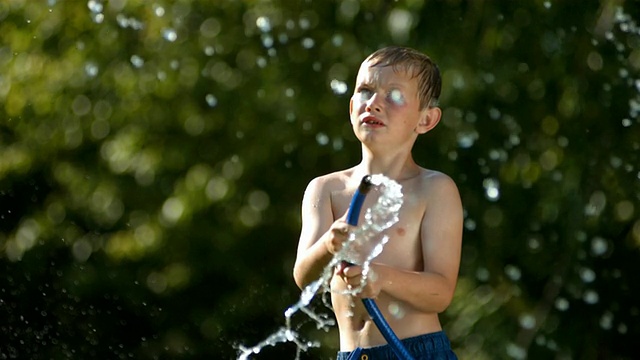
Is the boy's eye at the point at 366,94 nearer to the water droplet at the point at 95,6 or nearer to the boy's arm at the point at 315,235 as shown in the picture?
the boy's arm at the point at 315,235

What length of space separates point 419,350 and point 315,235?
1.10 feet

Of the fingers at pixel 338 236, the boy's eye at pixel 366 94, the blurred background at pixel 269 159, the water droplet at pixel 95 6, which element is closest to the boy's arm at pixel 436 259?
the fingers at pixel 338 236

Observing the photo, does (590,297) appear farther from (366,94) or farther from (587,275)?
(366,94)

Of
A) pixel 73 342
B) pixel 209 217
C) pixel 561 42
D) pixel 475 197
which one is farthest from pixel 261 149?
pixel 73 342

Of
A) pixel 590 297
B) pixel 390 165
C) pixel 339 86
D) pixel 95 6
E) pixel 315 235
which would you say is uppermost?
pixel 390 165

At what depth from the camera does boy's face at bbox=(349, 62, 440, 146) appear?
9.33ft

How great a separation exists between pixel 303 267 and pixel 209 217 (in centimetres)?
237

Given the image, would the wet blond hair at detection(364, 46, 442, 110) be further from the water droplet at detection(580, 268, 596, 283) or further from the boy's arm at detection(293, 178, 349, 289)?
the water droplet at detection(580, 268, 596, 283)

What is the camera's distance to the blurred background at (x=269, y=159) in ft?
15.2

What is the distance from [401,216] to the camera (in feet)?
9.29

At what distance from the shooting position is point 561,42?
4.65 metres

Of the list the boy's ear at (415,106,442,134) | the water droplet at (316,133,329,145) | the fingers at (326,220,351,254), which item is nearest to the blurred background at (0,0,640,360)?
the water droplet at (316,133,329,145)

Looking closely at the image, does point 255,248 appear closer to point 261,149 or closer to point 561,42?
point 261,149

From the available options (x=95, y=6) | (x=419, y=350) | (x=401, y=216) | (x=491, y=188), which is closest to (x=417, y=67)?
(x=401, y=216)
